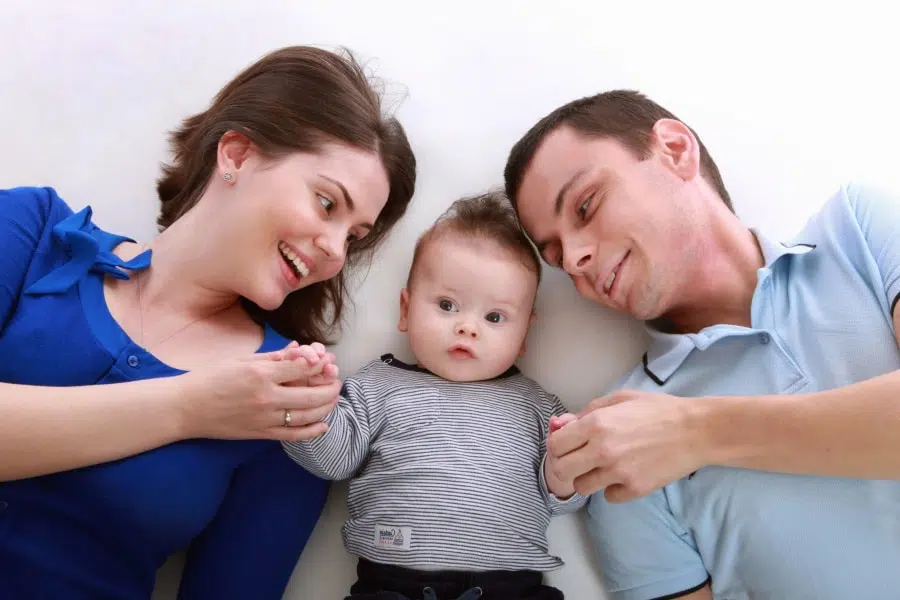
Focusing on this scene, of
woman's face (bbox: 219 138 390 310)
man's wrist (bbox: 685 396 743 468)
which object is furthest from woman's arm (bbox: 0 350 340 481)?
man's wrist (bbox: 685 396 743 468)

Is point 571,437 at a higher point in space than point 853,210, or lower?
lower

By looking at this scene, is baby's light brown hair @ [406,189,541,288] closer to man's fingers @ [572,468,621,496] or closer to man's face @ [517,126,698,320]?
man's face @ [517,126,698,320]

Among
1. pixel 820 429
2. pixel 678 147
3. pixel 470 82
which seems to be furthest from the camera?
pixel 470 82

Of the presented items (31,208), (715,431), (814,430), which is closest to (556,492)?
(715,431)

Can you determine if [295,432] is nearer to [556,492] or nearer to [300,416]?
[300,416]

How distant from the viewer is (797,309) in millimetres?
1104

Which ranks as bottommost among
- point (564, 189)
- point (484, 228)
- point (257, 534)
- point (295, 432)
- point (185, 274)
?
point (257, 534)

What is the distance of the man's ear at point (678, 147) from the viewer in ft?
3.92

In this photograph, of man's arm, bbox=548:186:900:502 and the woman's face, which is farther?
the woman's face

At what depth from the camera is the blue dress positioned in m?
0.98

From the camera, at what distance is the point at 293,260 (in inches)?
45.2

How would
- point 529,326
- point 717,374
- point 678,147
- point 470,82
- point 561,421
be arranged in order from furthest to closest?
point 470,82 < point 529,326 < point 678,147 < point 717,374 < point 561,421

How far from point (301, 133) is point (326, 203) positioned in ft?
0.41

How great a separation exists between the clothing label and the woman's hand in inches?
7.9
